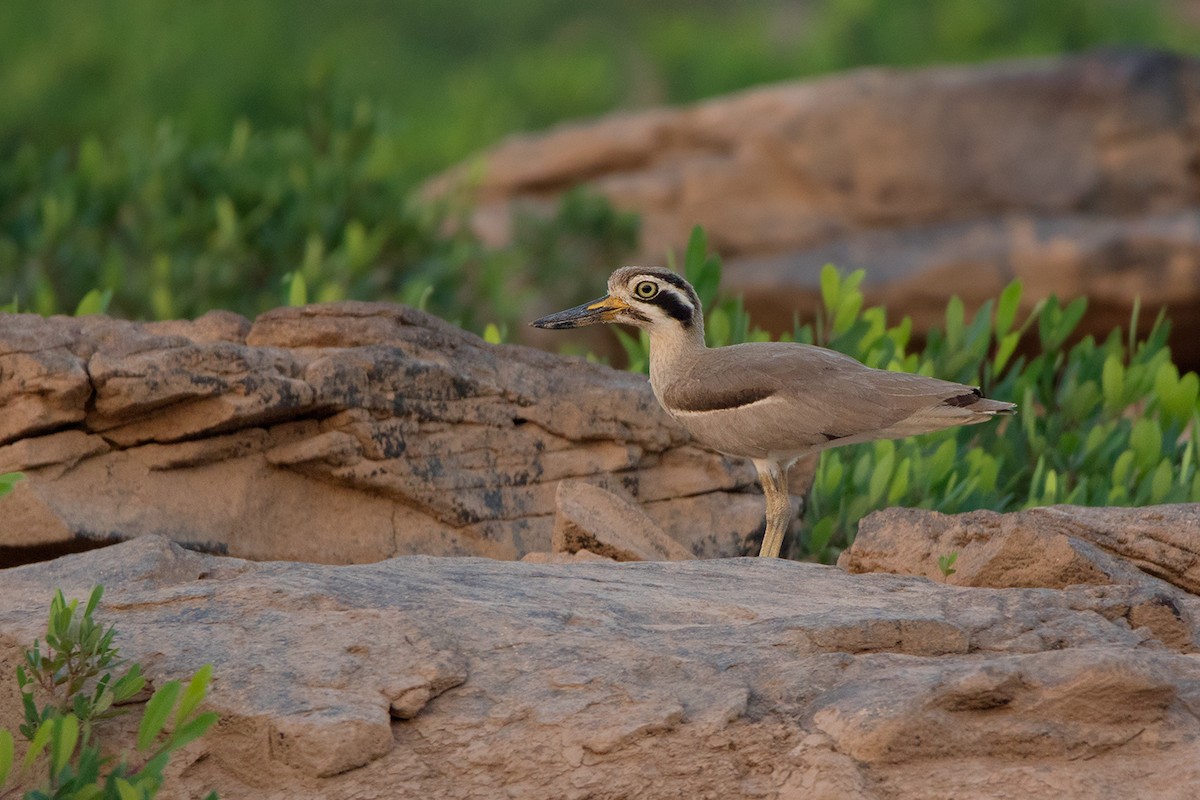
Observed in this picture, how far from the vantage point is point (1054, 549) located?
5004 mm

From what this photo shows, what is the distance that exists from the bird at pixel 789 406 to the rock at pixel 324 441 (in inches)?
11.2

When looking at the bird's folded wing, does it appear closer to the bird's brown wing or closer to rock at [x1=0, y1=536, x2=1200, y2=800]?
the bird's brown wing

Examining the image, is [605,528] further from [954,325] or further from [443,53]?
[443,53]

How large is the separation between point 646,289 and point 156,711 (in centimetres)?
351

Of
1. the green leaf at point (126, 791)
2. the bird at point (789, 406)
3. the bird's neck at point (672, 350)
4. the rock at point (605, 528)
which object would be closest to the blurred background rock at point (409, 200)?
the bird's neck at point (672, 350)

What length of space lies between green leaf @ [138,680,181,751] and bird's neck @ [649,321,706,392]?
3137 mm

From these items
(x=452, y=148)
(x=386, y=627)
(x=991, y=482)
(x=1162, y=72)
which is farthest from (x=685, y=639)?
(x=452, y=148)

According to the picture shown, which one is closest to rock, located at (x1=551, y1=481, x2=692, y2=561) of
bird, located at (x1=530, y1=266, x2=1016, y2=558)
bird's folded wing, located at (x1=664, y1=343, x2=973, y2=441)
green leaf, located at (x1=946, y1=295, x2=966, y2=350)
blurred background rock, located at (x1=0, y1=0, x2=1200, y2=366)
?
bird, located at (x1=530, y1=266, x2=1016, y2=558)

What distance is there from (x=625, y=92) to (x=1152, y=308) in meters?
11.3

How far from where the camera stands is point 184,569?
466cm

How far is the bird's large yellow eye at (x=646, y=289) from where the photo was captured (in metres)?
6.78

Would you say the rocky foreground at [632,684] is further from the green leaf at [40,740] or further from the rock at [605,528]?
the rock at [605,528]

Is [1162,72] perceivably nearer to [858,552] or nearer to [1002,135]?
[1002,135]

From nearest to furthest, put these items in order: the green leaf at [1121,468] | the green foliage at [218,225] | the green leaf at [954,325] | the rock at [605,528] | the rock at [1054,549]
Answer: the rock at [1054,549] < the rock at [605,528] < the green leaf at [1121,468] < the green leaf at [954,325] < the green foliage at [218,225]
